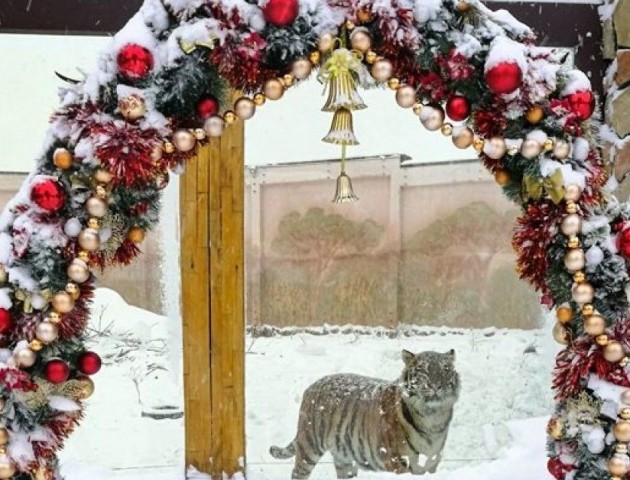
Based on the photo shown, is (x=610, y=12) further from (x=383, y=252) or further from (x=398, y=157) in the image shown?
(x=383, y=252)

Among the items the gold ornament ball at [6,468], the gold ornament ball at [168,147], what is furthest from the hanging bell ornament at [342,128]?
the gold ornament ball at [6,468]

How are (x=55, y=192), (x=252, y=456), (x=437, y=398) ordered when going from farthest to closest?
(x=252, y=456) < (x=437, y=398) < (x=55, y=192)

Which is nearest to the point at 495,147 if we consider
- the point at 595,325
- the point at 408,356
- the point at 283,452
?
the point at 595,325

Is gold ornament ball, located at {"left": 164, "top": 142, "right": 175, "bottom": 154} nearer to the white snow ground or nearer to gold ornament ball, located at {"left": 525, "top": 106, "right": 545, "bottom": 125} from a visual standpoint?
gold ornament ball, located at {"left": 525, "top": 106, "right": 545, "bottom": 125}

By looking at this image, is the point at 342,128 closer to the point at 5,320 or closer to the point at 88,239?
the point at 88,239

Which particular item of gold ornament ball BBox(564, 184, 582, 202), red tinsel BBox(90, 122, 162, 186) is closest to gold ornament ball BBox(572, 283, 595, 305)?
gold ornament ball BBox(564, 184, 582, 202)

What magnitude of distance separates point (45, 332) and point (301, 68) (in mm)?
429

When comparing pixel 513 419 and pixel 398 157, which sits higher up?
pixel 398 157

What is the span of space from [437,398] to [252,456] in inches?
19.8

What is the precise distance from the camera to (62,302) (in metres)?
0.85

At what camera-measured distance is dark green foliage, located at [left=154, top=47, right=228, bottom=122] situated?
0.86m

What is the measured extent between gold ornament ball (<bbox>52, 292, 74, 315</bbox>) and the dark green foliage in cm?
24

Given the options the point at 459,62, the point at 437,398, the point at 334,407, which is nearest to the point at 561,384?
the point at 459,62

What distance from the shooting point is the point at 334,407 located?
1.82m
